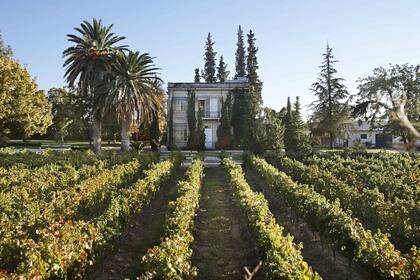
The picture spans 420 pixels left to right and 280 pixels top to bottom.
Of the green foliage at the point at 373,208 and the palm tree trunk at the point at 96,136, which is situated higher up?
the palm tree trunk at the point at 96,136

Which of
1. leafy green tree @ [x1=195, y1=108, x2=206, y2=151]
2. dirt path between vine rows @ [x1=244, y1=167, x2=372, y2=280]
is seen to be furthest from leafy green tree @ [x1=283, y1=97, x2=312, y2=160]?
dirt path between vine rows @ [x1=244, y1=167, x2=372, y2=280]

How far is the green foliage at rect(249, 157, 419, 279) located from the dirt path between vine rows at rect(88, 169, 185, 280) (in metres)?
4.43

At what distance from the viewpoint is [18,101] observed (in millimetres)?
38250

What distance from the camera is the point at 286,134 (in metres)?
36.3

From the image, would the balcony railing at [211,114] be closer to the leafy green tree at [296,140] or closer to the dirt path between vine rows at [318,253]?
the leafy green tree at [296,140]

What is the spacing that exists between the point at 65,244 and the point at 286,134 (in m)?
30.3

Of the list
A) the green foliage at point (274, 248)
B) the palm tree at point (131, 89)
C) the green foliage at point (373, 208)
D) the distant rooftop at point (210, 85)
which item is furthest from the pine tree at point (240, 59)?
the green foliage at point (274, 248)

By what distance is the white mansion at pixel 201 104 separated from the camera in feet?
148

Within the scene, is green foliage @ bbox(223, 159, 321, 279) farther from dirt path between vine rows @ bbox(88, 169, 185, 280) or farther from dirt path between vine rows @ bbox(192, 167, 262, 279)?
dirt path between vine rows @ bbox(88, 169, 185, 280)

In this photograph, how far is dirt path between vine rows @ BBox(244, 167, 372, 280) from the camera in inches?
359

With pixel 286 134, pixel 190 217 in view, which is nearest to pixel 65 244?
pixel 190 217

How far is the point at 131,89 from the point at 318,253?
27491 millimetres

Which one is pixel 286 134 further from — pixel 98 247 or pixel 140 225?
pixel 98 247

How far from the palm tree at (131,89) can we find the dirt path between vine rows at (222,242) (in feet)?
62.5
